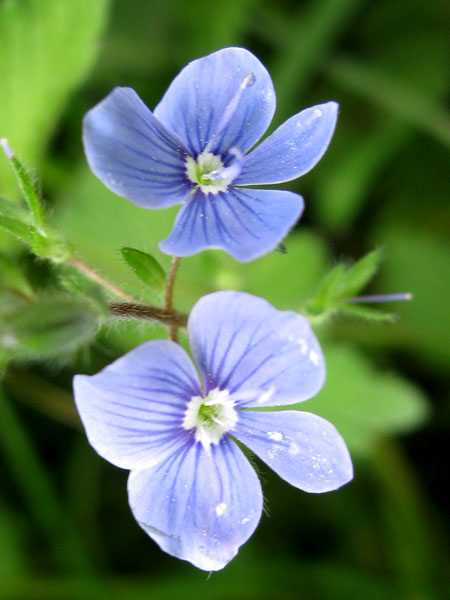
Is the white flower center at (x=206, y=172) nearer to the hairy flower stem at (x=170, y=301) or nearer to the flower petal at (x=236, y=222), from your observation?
the flower petal at (x=236, y=222)

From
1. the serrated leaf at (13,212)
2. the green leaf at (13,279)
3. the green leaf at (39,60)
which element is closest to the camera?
the serrated leaf at (13,212)

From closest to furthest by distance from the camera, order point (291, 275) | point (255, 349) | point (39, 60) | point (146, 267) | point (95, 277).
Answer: point (255, 349) → point (146, 267) → point (95, 277) → point (39, 60) → point (291, 275)

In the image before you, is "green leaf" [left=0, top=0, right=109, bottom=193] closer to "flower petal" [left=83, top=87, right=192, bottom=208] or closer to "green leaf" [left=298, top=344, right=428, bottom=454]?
"flower petal" [left=83, top=87, right=192, bottom=208]

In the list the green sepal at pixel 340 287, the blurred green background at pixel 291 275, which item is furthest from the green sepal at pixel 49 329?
the blurred green background at pixel 291 275

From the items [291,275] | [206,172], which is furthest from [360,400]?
[206,172]

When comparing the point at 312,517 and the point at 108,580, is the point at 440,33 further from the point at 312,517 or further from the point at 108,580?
the point at 108,580

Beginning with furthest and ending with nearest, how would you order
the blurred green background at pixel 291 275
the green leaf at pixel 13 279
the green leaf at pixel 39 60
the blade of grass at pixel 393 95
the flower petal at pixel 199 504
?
Answer: the blade of grass at pixel 393 95 < the blurred green background at pixel 291 275 < the green leaf at pixel 39 60 < the green leaf at pixel 13 279 < the flower petal at pixel 199 504


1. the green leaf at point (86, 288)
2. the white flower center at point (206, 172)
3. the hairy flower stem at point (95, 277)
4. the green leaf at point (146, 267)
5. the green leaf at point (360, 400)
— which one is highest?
the white flower center at point (206, 172)

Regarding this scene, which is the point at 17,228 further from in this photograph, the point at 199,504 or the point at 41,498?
the point at 41,498
